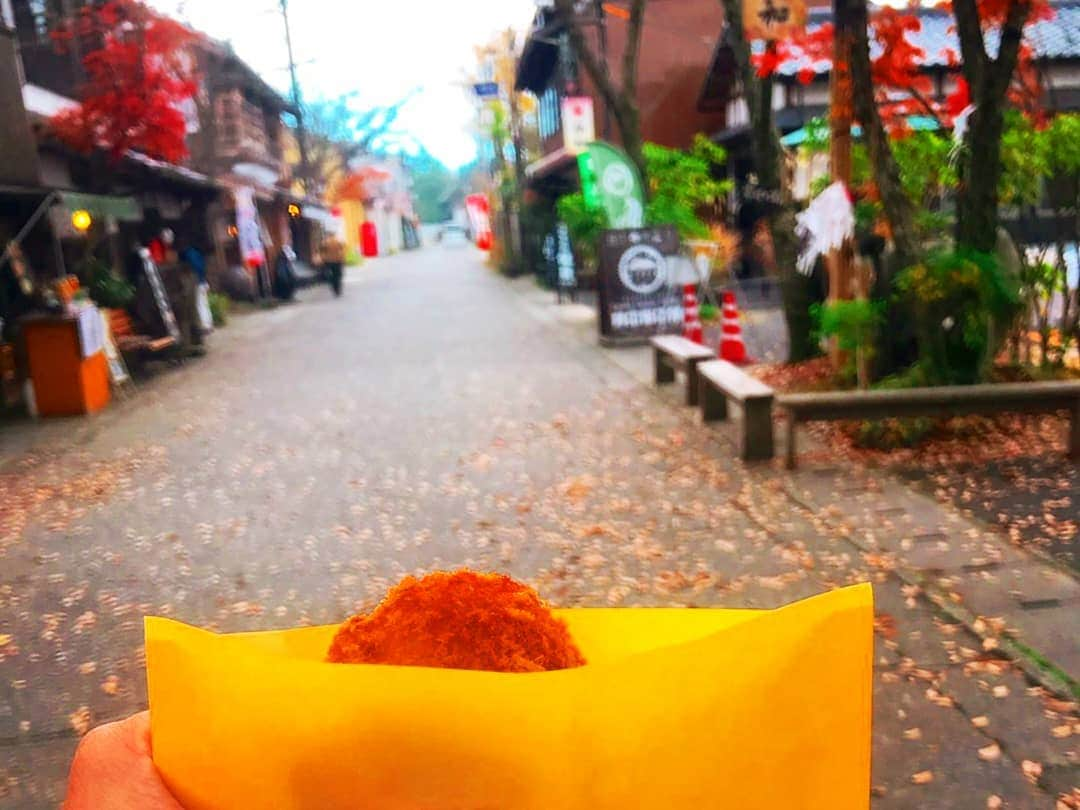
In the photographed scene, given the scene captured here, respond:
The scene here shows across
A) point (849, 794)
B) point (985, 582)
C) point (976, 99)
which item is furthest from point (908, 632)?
point (976, 99)

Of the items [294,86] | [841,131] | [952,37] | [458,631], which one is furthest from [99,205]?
[294,86]

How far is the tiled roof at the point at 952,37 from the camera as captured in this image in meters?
18.1

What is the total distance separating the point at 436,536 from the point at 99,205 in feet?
26.6

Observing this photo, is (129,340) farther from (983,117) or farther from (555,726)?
(555,726)

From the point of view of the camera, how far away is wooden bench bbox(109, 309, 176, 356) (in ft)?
42.3

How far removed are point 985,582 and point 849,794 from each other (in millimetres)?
3414

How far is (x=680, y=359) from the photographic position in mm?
9711

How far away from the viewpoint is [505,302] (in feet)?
78.7

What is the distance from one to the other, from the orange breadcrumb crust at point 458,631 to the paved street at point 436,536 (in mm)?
508

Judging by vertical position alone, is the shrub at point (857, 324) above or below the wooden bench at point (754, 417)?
above

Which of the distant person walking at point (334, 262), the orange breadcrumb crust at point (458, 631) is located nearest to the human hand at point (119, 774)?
the orange breadcrumb crust at point (458, 631)

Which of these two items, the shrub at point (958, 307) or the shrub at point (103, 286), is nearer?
the shrub at point (958, 307)

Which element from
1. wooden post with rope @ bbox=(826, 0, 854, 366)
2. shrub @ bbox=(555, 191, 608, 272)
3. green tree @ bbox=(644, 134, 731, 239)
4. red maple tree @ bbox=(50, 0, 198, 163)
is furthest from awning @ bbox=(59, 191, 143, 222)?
wooden post with rope @ bbox=(826, 0, 854, 366)

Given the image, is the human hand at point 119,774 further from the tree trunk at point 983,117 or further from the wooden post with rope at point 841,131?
the wooden post with rope at point 841,131
